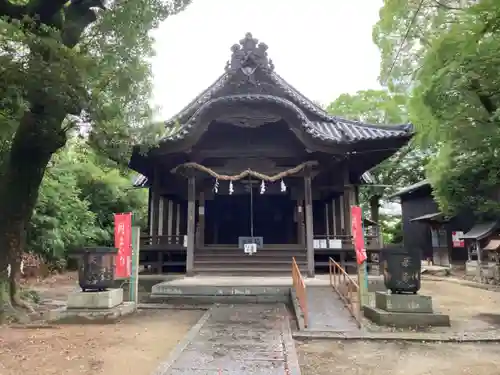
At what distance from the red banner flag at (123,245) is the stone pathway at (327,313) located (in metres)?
Answer: 4.42

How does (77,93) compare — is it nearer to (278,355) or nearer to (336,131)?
(278,355)

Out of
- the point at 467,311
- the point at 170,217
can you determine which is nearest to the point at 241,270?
the point at 170,217

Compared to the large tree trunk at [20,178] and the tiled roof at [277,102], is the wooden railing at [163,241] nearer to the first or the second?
the tiled roof at [277,102]

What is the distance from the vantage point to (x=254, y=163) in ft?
43.7

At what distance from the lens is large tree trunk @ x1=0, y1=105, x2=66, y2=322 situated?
25.7 feet

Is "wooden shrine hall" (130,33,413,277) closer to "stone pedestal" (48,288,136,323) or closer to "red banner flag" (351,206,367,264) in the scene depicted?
"red banner flag" (351,206,367,264)

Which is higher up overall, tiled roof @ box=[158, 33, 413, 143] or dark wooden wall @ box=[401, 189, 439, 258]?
tiled roof @ box=[158, 33, 413, 143]

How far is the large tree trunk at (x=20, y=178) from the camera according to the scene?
308 inches

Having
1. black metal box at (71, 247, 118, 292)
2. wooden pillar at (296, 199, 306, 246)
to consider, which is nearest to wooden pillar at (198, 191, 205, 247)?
wooden pillar at (296, 199, 306, 246)

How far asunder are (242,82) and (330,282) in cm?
728

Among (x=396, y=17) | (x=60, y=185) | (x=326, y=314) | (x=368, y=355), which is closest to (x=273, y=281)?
(x=326, y=314)

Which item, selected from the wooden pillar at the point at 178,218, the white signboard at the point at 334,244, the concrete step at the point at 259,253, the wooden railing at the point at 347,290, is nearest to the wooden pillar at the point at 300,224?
the concrete step at the point at 259,253

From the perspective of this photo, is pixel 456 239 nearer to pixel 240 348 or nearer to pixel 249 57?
pixel 249 57

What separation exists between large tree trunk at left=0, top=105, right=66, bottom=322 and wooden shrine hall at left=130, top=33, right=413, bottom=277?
3985 millimetres
